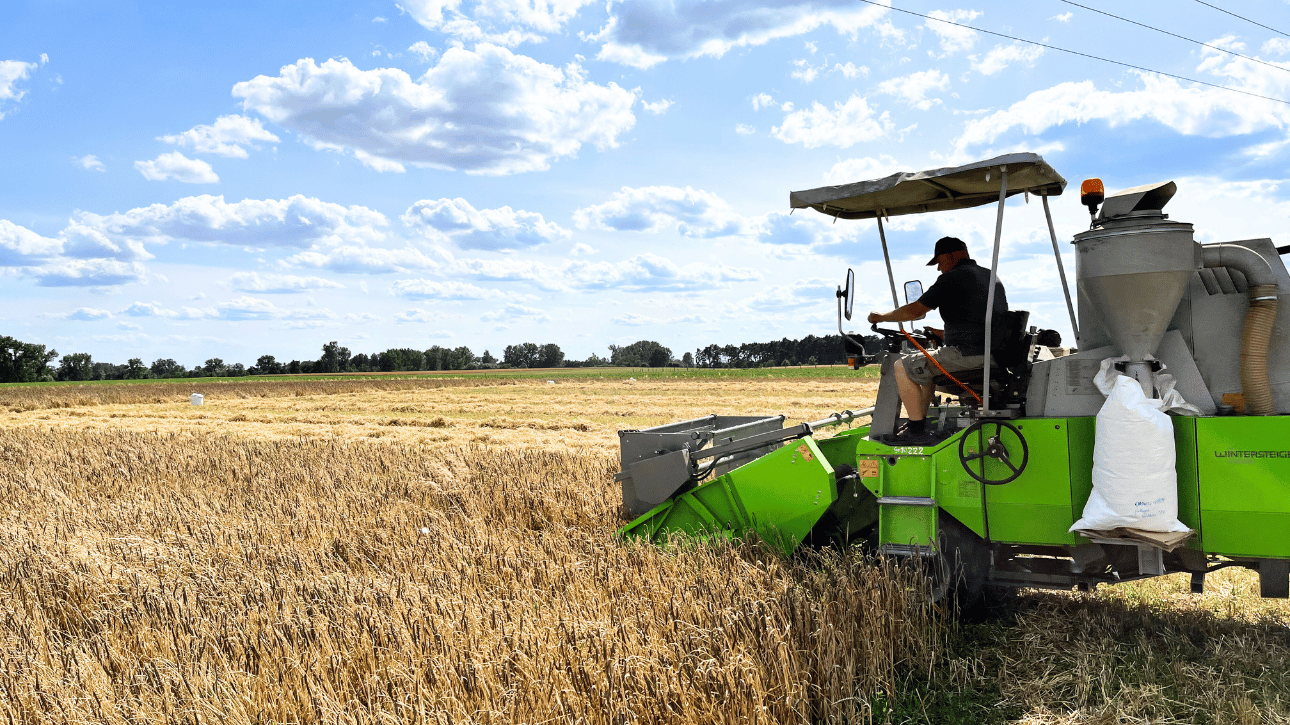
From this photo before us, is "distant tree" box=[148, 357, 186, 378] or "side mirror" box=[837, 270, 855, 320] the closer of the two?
"side mirror" box=[837, 270, 855, 320]

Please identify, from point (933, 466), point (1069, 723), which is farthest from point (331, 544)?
point (1069, 723)

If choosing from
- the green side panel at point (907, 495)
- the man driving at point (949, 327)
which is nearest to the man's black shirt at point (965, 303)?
the man driving at point (949, 327)

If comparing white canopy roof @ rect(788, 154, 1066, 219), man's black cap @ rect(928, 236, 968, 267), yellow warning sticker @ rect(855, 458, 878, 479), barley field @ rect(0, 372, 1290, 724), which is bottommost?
barley field @ rect(0, 372, 1290, 724)

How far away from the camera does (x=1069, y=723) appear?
3908mm

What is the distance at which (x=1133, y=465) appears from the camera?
4.30 metres

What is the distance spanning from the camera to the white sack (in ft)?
14.0

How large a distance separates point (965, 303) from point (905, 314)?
0.38m

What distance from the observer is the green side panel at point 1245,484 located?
429 centimetres

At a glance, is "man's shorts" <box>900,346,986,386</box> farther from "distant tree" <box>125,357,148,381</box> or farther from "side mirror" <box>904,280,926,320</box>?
"distant tree" <box>125,357,148,381</box>

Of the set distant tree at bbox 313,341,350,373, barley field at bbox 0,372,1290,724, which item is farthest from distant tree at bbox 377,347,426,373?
barley field at bbox 0,372,1290,724

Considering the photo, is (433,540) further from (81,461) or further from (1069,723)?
(81,461)

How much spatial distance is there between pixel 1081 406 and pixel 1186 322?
78 cm

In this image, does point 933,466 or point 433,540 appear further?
point 433,540

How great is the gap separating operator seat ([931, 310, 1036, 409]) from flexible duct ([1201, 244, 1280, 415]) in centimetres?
110
